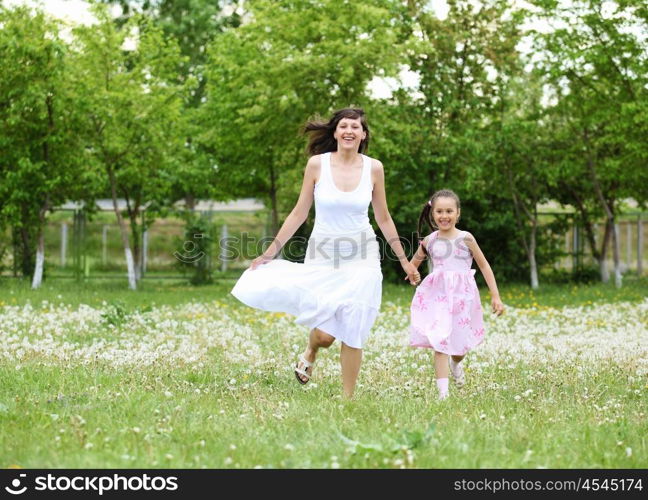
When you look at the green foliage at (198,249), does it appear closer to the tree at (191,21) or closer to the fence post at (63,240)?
the fence post at (63,240)

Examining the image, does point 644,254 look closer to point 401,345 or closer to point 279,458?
point 401,345

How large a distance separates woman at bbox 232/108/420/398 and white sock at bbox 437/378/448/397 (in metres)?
0.80

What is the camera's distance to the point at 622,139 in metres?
22.5

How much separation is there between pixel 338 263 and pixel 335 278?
0.13 metres

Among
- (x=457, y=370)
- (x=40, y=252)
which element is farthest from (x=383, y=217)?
(x=40, y=252)

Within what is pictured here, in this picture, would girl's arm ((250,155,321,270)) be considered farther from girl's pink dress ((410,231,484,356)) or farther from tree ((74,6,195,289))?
tree ((74,6,195,289))

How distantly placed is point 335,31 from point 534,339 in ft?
42.4

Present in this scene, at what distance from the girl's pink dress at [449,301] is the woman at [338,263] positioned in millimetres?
738

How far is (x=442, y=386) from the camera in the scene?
7895 millimetres

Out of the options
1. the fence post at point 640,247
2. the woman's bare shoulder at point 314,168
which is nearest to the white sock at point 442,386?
the woman's bare shoulder at point 314,168

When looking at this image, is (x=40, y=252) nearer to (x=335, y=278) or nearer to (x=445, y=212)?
(x=445, y=212)

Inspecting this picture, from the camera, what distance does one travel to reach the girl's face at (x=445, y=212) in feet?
27.4

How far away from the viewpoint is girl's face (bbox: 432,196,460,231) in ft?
27.4
